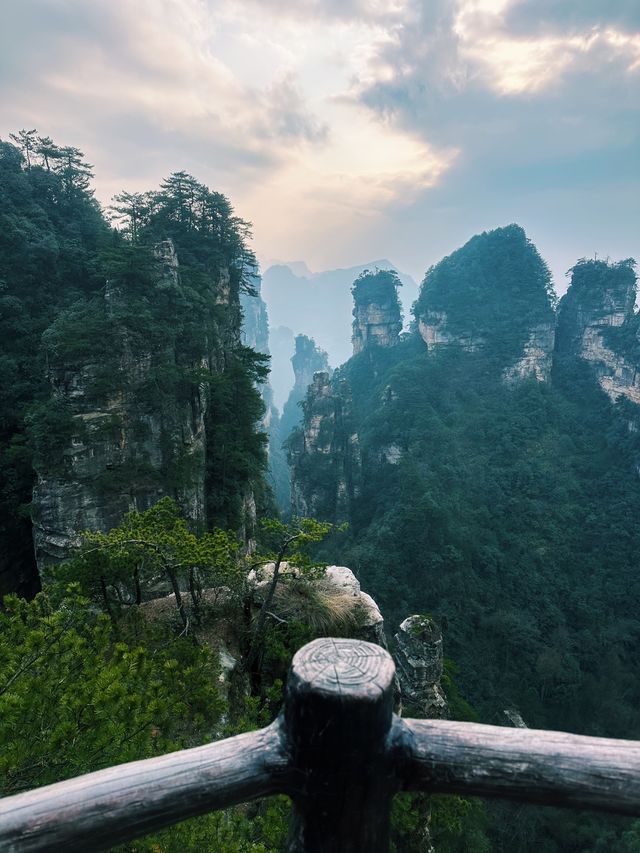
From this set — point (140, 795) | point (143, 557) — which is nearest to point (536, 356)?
point (143, 557)

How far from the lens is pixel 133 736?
3.01 metres

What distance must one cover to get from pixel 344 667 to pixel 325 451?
39268 millimetres

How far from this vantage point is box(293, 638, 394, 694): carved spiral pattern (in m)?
1.00

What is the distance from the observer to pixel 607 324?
38.4 metres

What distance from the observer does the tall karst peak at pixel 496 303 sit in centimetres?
4119

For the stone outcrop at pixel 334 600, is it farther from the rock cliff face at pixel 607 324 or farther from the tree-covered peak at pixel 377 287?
the tree-covered peak at pixel 377 287

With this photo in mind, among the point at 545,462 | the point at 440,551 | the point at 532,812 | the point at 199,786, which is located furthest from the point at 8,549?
the point at 545,462

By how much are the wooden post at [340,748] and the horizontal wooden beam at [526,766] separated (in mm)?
91

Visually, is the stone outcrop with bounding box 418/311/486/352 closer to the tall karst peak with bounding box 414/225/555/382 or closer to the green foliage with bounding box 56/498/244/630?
the tall karst peak with bounding box 414/225/555/382

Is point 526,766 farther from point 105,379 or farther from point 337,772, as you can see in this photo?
point 105,379

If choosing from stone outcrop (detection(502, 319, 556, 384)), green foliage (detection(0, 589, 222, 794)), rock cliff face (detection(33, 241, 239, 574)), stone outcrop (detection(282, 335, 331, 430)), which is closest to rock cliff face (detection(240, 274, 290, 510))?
stone outcrop (detection(282, 335, 331, 430))

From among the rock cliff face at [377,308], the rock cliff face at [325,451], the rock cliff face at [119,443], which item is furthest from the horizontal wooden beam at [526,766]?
the rock cliff face at [377,308]

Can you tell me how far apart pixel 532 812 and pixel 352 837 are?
860 inches

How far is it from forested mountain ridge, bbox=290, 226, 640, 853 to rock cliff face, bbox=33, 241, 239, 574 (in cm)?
1696
